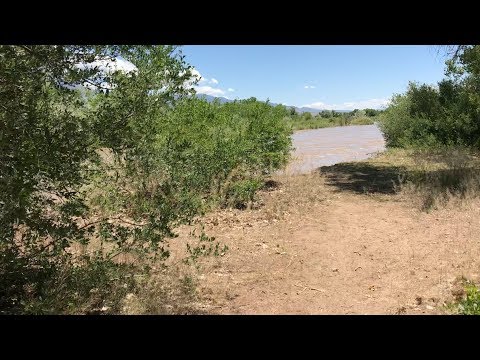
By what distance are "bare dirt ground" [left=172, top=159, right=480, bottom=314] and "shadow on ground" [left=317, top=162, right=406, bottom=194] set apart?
1.38 m

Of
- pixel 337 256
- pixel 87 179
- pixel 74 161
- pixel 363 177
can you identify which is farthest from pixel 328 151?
pixel 74 161

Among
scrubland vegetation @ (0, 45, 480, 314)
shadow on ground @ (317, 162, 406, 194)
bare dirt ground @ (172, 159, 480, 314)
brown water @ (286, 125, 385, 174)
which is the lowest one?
bare dirt ground @ (172, 159, 480, 314)

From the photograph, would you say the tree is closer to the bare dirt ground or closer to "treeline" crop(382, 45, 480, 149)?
the bare dirt ground

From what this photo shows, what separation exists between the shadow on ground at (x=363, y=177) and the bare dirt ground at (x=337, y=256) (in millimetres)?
1384

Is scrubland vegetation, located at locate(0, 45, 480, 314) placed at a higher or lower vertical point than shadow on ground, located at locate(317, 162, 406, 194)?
higher

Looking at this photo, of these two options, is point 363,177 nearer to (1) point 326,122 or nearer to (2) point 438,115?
(2) point 438,115

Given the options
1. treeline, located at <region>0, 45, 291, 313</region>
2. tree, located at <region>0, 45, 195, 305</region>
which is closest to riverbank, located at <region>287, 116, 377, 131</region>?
treeline, located at <region>0, 45, 291, 313</region>

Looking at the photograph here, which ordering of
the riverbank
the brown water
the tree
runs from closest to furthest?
1. the tree
2. the brown water
3. the riverbank

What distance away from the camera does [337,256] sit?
7.43 m

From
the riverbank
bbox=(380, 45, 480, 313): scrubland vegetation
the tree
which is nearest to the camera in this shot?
the tree

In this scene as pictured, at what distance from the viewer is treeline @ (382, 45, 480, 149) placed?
19125mm

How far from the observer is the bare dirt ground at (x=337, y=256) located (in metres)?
5.66
